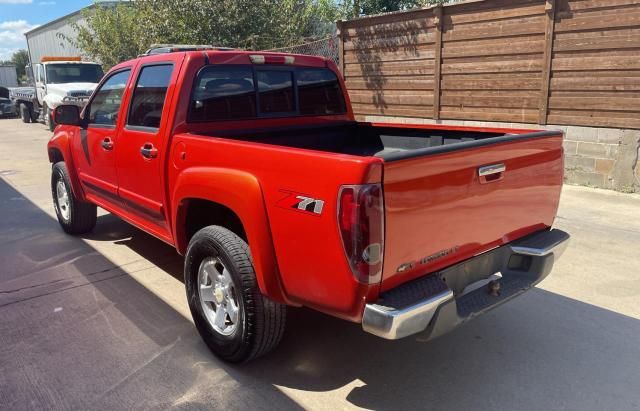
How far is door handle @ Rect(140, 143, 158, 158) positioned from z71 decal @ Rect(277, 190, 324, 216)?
1.56 meters

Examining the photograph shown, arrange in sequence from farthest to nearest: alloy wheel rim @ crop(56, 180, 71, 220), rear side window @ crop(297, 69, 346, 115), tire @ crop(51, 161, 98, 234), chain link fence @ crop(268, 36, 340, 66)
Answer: chain link fence @ crop(268, 36, 340, 66)
alloy wheel rim @ crop(56, 180, 71, 220)
tire @ crop(51, 161, 98, 234)
rear side window @ crop(297, 69, 346, 115)

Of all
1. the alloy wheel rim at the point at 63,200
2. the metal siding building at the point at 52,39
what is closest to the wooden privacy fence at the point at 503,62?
the alloy wheel rim at the point at 63,200

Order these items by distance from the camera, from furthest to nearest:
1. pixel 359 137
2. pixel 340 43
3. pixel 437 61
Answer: pixel 340 43
pixel 437 61
pixel 359 137

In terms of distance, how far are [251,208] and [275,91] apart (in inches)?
67.7

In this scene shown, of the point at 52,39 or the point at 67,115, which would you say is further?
the point at 52,39

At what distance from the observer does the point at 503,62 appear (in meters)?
7.95

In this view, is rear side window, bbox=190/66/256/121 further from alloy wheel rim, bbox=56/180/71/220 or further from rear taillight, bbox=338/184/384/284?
alloy wheel rim, bbox=56/180/71/220

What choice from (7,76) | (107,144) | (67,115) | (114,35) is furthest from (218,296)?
(7,76)

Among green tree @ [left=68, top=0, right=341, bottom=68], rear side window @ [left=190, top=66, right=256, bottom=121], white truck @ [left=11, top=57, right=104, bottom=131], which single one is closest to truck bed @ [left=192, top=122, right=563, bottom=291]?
rear side window @ [left=190, top=66, right=256, bottom=121]

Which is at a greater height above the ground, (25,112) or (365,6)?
(365,6)

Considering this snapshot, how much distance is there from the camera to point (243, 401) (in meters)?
2.84

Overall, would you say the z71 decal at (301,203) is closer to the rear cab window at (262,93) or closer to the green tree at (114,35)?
the rear cab window at (262,93)

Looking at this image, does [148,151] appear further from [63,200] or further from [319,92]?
[63,200]

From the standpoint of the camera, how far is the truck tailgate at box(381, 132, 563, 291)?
234 centimetres
